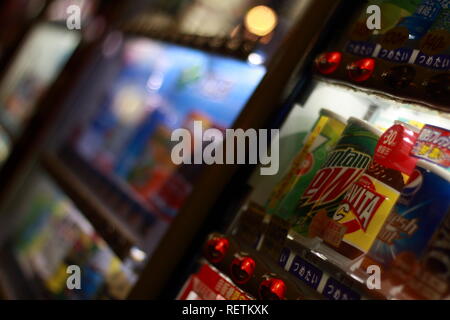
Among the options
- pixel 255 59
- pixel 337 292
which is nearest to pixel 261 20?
pixel 255 59

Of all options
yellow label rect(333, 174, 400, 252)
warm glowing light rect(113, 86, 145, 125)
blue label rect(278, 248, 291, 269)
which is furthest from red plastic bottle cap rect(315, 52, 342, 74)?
warm glowing light rect(113, 86, 145, 125)

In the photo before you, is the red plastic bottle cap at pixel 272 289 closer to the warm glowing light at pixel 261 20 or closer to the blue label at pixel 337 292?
the blue label at pixel 337 292

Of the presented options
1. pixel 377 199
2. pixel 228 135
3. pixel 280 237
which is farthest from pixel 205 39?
pixel 377 199

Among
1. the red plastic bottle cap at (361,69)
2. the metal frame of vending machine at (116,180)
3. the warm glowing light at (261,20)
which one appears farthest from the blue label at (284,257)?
the warm glowing light at (261,20)

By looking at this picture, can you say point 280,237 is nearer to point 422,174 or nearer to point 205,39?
point 422,174

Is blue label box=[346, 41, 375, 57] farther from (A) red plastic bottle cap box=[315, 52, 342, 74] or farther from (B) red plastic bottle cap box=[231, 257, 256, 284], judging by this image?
(B) red plastic bottle cap box=[231, 257, 256, 284]

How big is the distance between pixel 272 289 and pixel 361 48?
606 millimetres

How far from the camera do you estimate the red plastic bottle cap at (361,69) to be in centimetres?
Result: 105

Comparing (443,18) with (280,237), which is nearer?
(443,18)

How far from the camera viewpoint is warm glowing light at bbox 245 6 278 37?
166 centimetres

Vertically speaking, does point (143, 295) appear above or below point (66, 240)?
above

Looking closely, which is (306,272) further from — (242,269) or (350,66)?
(350,66)

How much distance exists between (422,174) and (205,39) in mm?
1021
